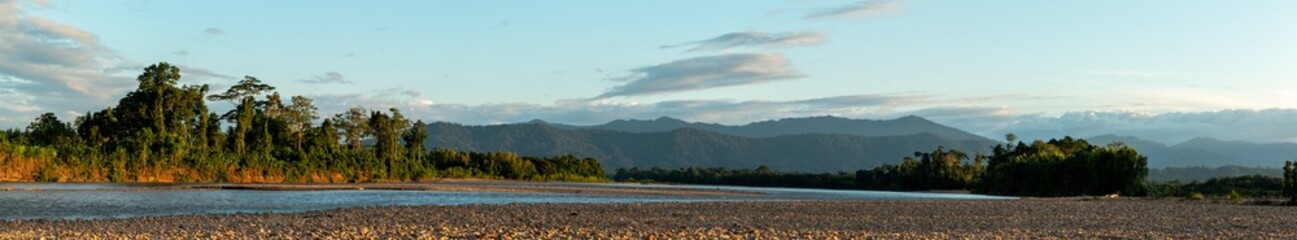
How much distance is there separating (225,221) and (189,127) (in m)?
85.9

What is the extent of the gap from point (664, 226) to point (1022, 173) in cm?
9036

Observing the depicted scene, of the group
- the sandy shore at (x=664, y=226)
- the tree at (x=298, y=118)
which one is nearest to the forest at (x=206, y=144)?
the tree at (x=298, y=118)

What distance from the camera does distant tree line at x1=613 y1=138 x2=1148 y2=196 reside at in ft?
295

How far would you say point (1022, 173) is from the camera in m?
107

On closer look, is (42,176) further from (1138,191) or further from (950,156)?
(950,156)

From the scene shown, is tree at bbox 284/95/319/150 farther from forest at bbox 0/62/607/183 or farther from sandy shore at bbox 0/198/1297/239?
sandy shore at bbox 0/198/1297/239

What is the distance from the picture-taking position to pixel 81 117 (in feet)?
337

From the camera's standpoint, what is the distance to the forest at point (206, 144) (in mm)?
88188

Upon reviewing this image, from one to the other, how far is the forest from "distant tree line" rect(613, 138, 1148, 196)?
66.1 m

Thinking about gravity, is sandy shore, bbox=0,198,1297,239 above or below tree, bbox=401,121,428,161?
below

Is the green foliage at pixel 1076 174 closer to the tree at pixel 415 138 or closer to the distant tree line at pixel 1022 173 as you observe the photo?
the distant tree line at pixel 1022 173

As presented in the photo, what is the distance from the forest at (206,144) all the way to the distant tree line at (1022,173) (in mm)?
66065

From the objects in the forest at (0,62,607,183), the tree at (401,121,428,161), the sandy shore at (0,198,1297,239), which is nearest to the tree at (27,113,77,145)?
the forest at (0,62,607,183)

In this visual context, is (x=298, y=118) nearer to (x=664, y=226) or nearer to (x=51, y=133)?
(x=51, y=133)
